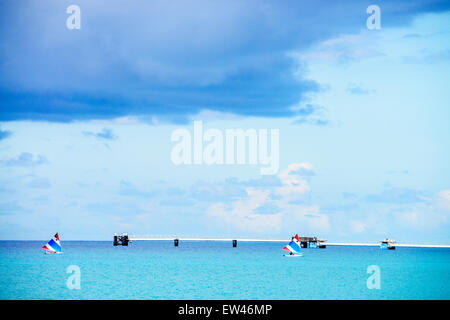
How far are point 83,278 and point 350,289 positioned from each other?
44009 mm

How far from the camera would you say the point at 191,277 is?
91062 millimetres
